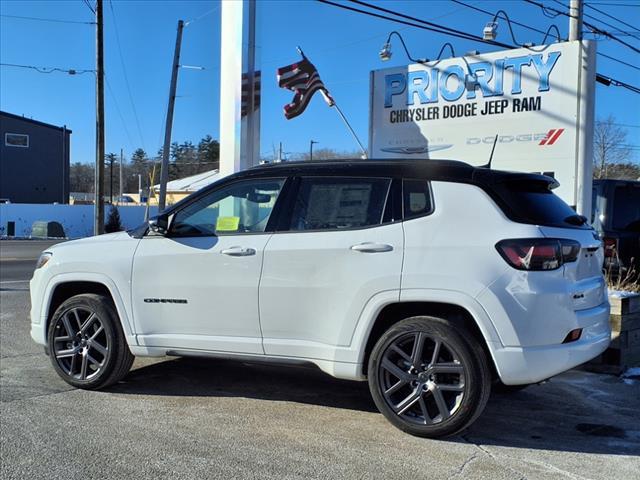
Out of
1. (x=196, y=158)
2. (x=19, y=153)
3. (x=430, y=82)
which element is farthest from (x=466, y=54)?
(x=196, y=158)

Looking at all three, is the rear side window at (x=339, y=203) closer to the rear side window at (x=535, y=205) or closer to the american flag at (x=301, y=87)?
the rear side window at (x=535, y=205)

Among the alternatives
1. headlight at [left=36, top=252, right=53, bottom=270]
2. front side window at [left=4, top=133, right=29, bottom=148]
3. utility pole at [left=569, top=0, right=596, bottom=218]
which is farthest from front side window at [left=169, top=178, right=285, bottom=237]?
front side window at [left=4, top=133, right=29, bottom=148]

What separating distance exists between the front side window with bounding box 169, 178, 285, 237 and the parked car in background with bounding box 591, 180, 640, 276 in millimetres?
5432

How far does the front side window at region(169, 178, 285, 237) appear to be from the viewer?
4910 mm

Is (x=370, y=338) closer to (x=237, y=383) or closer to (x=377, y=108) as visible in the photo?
(x=237, y=383)

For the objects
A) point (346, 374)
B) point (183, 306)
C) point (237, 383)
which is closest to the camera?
point (346, 374)

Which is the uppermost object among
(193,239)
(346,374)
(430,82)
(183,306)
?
(430,82)

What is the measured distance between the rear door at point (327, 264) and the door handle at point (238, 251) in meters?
0.13

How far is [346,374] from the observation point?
14.7 ft

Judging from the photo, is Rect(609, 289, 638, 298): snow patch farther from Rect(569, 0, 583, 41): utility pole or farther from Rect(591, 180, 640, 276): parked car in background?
Rect(569, 0, 583, 41): utility pole

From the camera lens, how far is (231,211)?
16.6 ft

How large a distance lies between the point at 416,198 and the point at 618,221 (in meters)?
5.88

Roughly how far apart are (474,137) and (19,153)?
49.9m

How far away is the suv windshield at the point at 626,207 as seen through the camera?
9008mm
